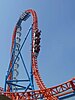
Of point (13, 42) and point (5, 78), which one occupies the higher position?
point (13, 42)

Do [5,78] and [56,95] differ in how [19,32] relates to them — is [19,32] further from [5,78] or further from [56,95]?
[56,95]

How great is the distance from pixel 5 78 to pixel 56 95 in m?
6.28

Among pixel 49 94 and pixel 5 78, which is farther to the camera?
pixel 5 78

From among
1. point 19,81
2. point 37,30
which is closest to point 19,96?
point 19,81

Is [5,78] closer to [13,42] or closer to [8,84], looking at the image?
[8,84]

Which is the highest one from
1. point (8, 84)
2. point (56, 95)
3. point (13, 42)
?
point (13, 42)

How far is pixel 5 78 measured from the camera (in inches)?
1019

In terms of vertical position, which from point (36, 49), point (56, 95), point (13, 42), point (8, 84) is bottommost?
point (56, 95)

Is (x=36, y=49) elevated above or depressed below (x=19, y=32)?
below

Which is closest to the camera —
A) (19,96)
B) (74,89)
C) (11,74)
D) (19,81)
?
(74,89)

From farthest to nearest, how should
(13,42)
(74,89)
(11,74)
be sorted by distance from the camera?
(13,42)
(11,74)
(74,89)

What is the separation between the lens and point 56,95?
21484 mm

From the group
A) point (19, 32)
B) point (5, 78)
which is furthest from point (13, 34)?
point (5, 78)

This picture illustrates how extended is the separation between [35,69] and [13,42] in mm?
5965
